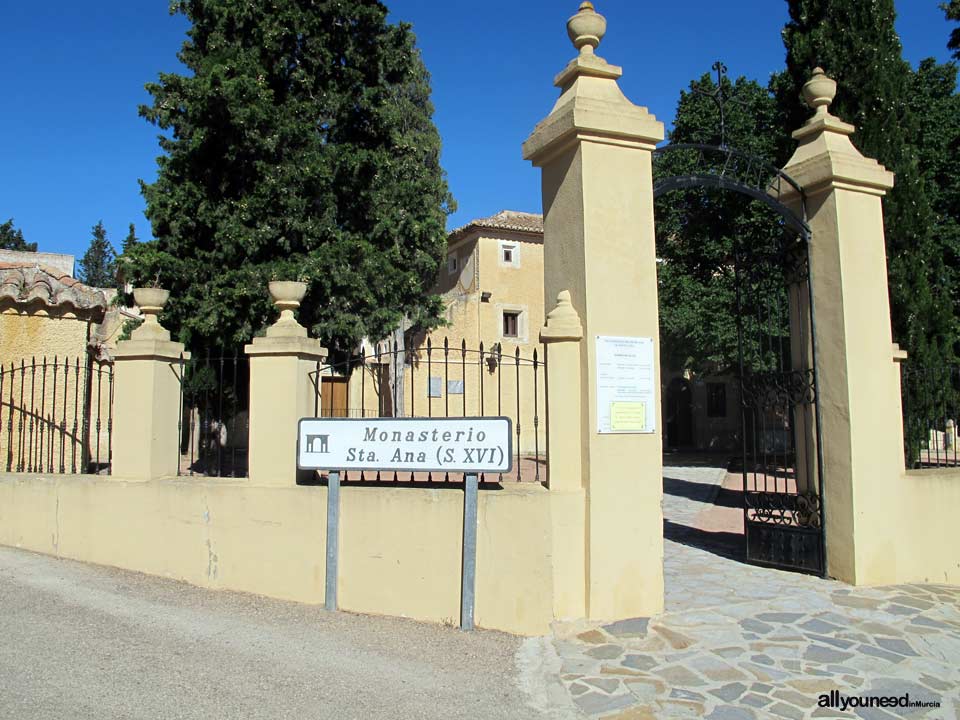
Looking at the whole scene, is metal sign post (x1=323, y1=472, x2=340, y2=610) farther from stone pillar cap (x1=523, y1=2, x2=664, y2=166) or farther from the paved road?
stone pillar cap (x1=523, y1=2, x2=664, y2=166)

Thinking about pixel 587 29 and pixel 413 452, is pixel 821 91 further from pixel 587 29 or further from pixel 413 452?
pixel 413 452

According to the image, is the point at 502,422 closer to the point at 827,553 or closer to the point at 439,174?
the point at 827,553

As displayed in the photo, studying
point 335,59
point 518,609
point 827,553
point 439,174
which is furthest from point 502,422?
point 439,174

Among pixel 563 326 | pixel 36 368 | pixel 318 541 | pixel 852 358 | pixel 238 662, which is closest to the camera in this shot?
pixel 238 662

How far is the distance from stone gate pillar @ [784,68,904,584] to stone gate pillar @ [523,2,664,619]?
224cm

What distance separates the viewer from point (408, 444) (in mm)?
5730

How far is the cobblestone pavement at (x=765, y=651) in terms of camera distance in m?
4.17

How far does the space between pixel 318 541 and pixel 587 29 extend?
4855mm

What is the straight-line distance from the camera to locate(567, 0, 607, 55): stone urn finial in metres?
6.02

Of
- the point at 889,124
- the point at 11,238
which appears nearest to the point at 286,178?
the point at 889,124

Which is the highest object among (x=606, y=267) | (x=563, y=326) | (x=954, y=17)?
(x=954, y=17)

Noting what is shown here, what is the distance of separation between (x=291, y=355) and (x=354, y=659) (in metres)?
2.62

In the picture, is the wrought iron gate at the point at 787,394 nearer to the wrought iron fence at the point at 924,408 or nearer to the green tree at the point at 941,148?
the wrought iron fence at the point at 924,408

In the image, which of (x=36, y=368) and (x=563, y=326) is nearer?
(x=563, y=326)
